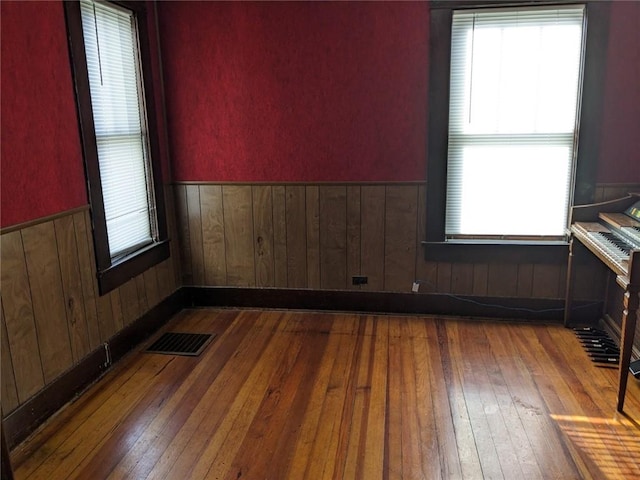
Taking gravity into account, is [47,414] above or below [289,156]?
below

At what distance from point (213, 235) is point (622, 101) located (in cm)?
297

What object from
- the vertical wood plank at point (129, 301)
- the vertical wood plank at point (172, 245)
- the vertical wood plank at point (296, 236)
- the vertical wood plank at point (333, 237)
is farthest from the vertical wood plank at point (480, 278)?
the vertical wood plank at point (129, 301)

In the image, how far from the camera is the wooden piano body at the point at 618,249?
7.89 ft

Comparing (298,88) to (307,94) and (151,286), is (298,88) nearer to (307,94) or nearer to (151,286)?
(307,94)

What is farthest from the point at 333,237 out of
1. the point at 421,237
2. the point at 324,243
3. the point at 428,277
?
the point at 428,277

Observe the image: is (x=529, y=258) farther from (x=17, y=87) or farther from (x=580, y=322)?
(x=17, y=87)

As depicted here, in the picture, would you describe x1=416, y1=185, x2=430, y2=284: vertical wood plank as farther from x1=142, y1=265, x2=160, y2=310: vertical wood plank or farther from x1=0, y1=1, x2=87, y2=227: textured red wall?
x1=0, y1=1, x2=87, y2=227: textured red wall

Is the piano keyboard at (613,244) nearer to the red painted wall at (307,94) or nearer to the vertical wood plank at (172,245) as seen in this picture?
the red painted wall at (307,94)

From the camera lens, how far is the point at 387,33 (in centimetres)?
343

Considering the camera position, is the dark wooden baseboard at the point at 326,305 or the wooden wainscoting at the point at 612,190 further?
the wooden wainscoting at the point at 612,190

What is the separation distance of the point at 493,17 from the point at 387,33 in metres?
0.68

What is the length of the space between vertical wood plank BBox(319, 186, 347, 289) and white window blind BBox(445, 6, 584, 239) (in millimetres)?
760

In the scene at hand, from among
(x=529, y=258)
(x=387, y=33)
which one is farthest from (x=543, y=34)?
(x=529, y=258)

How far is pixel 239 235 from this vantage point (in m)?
3.91
